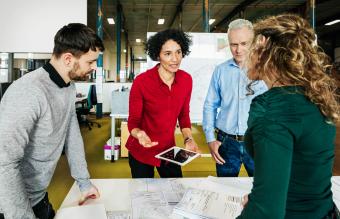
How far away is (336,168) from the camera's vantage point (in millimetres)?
4309

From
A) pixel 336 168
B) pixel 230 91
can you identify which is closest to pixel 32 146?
pixel 230 91

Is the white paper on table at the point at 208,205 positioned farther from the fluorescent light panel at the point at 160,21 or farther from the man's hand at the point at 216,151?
the fluorescent light panel at the point at 160,21

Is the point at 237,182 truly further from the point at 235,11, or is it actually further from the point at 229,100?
the point at 235,11

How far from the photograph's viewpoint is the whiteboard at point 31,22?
5836mm

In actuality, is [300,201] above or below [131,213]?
above

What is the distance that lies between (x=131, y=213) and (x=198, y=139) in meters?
5.58

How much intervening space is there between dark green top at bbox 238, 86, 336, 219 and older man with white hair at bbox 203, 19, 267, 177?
43.6 inches

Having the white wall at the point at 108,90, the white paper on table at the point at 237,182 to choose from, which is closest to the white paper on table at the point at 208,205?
the white paper on table at the point at 237,182

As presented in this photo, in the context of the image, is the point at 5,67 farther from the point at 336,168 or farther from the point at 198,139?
the point at 336,168

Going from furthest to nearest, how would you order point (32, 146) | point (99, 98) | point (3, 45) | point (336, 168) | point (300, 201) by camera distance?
point (99, 98) < point (3, 45) < point (336, 168) < point (32, 146) < point (300, 201)

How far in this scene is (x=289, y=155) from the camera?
70cm

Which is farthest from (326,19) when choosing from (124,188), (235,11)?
(124,188)

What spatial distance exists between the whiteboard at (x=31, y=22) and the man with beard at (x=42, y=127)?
5.02 metres

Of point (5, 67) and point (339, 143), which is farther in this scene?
point (5, 67)
